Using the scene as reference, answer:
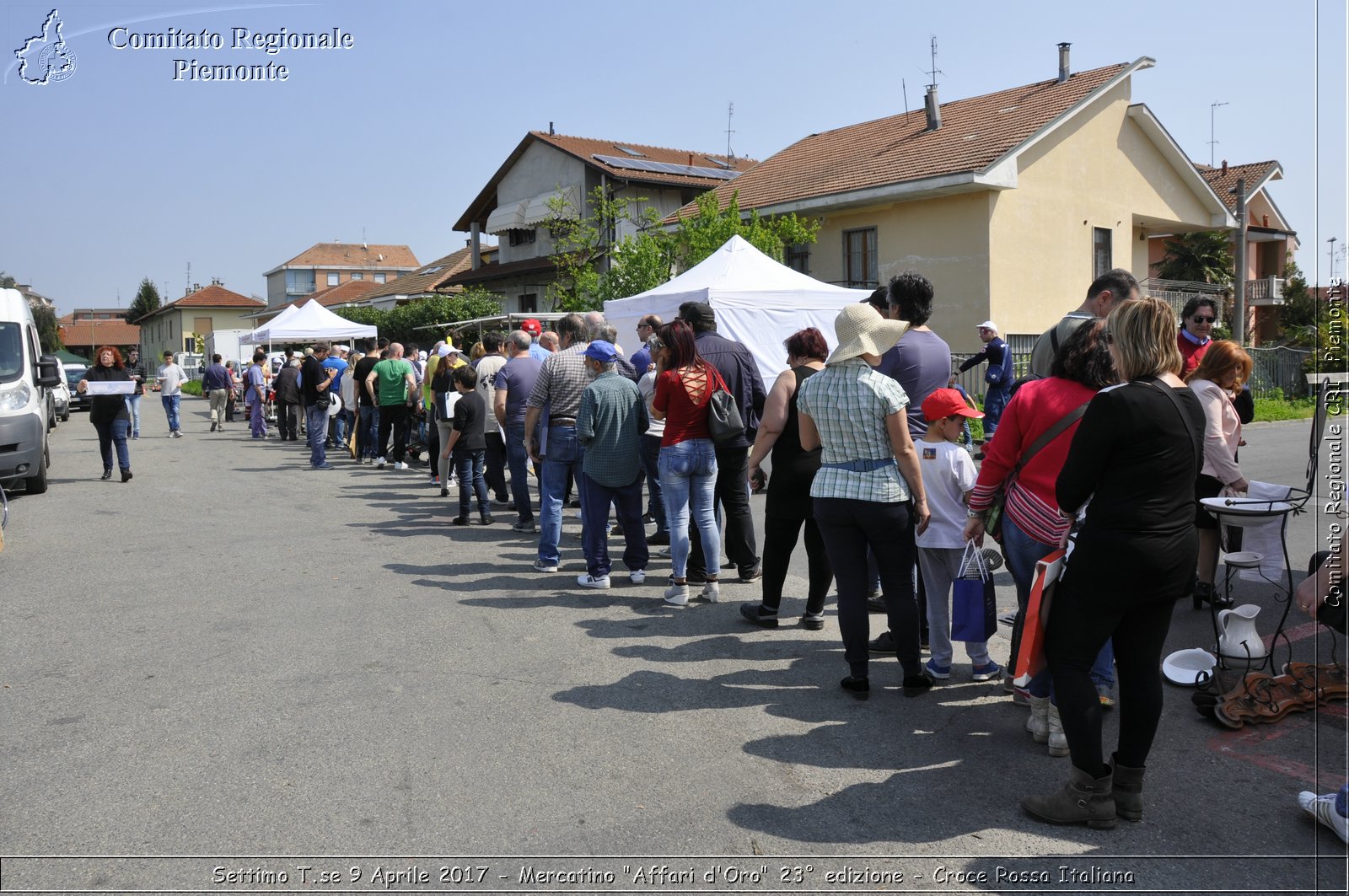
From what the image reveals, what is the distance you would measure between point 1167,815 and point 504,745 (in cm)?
266

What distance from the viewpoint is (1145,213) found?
26.7 meters

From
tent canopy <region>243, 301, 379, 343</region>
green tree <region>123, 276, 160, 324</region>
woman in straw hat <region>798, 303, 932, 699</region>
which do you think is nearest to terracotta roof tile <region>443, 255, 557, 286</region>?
tent canopy <region>243, 301, 379, 343</region>

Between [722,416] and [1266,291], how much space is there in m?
46.6

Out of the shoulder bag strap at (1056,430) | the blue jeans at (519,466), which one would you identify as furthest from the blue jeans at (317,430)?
the shoulder bag strap at (1056,430)

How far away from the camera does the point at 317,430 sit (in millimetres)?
15766

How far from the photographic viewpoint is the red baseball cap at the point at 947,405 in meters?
4.95

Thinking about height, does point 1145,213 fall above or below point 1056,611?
above

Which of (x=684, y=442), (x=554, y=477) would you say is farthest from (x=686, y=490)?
(x=554, y=477)

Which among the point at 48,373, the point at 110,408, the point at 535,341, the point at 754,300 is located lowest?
the point at 110,408

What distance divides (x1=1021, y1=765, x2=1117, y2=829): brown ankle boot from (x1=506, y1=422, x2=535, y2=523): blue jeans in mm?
6326

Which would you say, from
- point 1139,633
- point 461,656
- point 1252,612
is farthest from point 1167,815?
point 461,656

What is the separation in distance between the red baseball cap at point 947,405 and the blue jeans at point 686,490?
199 centimetres

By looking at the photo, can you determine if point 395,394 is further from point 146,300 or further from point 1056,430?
point 146,300

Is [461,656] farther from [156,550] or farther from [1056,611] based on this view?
[156,550]
